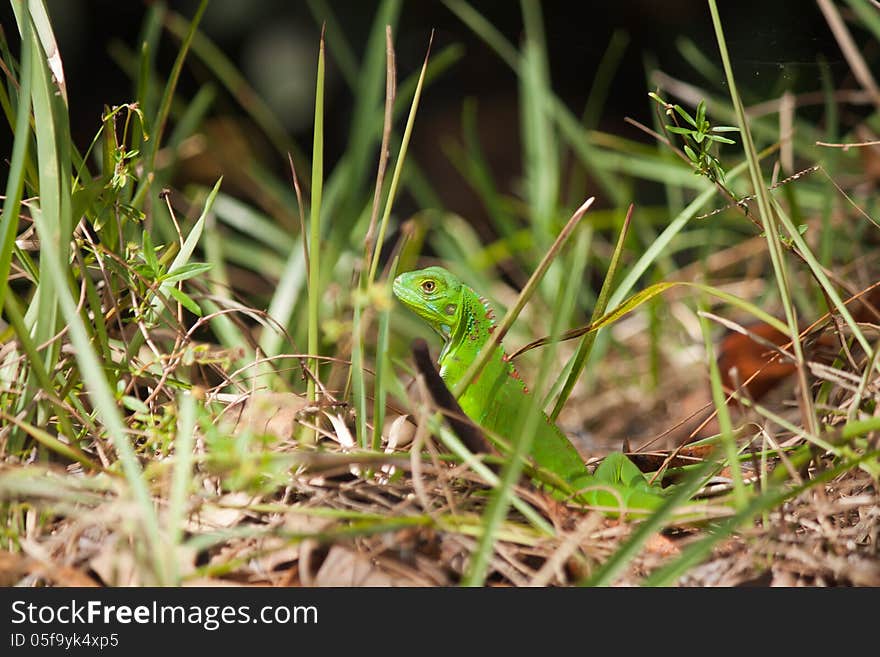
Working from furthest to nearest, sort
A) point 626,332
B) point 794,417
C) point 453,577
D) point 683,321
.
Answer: point 626,332 → point 683,321 → point 794,417 → point 453,577

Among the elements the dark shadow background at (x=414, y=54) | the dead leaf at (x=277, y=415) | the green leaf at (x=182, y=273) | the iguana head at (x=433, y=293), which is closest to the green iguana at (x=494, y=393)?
the iguana head at (x=433, y=293)

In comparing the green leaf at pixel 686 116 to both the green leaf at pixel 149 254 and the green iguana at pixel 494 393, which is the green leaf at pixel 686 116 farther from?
the green leaf at pixel 149 254

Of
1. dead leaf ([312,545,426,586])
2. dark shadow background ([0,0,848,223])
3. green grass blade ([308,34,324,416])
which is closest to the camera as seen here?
dead leaf ([312,545,426,586])

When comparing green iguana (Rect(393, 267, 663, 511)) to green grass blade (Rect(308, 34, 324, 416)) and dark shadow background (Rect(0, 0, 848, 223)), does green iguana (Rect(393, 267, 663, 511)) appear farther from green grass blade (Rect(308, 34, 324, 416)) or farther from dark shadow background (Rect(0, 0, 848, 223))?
dark shadow background (Rect(0, 0, 848, 223))

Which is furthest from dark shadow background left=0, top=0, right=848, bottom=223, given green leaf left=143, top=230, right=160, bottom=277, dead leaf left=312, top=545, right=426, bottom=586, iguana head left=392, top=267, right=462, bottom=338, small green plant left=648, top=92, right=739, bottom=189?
dead leaf left=312, top=545, right=426, bottom=586
